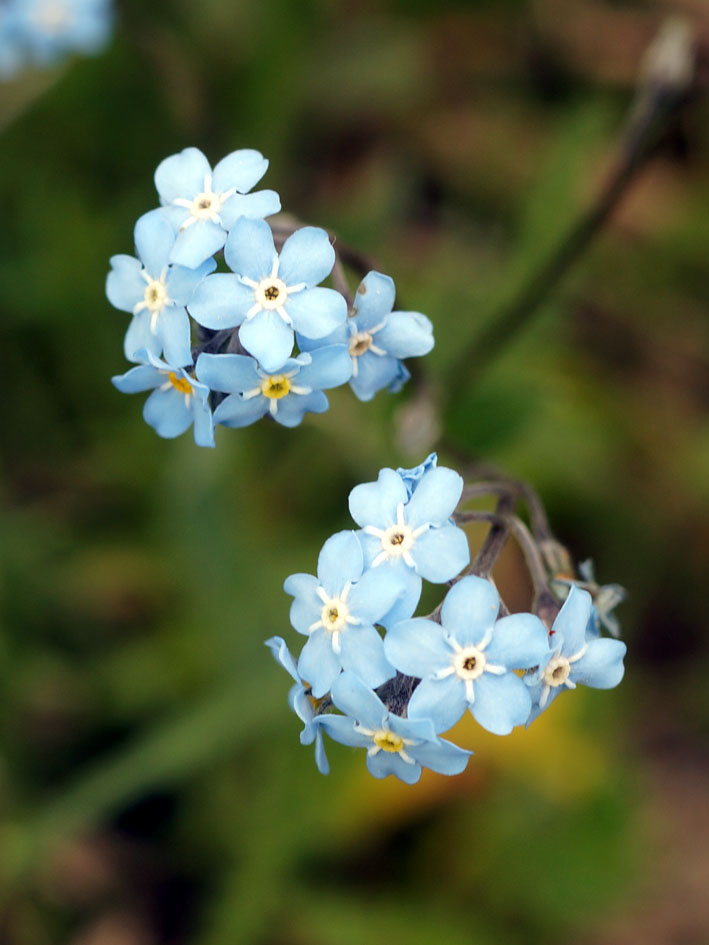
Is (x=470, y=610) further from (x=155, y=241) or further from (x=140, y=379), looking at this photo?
(x=155, y=241)

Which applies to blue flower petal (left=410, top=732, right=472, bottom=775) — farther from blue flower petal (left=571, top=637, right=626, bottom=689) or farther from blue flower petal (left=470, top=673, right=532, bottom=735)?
blue flower petal (left=571, top=637, right=626, bottom=689)

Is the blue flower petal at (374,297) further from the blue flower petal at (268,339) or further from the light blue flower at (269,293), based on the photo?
the blue flower petal at (268,339)

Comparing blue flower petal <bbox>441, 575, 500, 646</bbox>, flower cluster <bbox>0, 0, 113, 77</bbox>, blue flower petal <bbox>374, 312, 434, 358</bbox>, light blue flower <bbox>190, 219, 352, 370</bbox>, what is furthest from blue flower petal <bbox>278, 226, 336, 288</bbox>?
flower cluster <bbox>0, 0, 113, 77</bbox>

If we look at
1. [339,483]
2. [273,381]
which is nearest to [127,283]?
[273,381]

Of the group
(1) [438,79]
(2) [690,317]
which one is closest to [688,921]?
(2) [690,317]

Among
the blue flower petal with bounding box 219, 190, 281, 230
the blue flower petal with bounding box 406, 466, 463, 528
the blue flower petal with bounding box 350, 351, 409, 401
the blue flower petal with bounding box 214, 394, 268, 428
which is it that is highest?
the blue flower petal with bounding box 219, 190, 281, 230

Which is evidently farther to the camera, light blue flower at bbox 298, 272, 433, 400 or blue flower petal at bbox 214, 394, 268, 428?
light blue flower at bbox 298, 272, 433, 400

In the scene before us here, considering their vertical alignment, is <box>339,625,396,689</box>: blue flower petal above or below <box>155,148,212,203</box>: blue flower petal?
below
